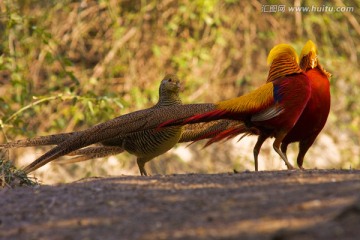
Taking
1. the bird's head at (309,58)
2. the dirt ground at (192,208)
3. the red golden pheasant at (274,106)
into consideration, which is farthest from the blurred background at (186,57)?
the dirt ground at (192,208)

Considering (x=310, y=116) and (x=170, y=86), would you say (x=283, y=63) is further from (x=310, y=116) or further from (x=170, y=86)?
(x=170, y=86)

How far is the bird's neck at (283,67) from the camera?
21.9 ft

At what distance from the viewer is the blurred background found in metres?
11.2

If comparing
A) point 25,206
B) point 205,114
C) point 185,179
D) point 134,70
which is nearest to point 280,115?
point 205,114

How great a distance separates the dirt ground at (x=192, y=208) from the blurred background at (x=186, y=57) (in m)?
5.93

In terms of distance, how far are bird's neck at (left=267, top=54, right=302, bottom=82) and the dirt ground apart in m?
1.51

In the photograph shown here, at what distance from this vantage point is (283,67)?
22.2 ft

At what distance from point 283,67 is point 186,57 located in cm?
454

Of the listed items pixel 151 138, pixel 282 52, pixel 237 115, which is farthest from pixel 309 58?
pixel 151 138

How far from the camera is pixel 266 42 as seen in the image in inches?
483

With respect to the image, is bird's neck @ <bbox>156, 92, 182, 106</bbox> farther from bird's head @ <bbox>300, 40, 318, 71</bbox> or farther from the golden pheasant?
bird's head @ <bbox>300, 40, 318, 71</bbox>

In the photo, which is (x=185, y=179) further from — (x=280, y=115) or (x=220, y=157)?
(x=220, y=157)

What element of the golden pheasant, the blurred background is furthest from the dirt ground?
the blurred background

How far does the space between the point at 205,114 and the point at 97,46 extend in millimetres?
5704
